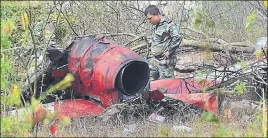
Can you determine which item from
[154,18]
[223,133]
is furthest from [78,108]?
[154,18]

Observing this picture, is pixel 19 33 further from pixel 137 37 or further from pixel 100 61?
pixel 137 37

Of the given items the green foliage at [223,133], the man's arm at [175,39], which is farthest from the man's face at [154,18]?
the green foliage at [223,133]

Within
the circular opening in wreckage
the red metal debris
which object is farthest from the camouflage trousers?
the red metal debris

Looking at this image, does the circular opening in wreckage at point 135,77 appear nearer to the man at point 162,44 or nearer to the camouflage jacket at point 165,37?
the man at point 162,44

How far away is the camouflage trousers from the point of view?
9516 millimetres

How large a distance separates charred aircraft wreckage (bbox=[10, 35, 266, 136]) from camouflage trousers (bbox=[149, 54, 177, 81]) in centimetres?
225

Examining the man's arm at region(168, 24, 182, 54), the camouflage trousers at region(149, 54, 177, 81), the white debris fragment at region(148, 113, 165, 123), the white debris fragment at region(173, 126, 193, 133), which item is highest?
the man's arm at region(168, 24, 182, 54)

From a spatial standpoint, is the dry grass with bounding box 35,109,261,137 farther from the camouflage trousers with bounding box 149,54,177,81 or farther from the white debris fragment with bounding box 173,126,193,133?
the camouflage trousers with bounding box 149,54,177,81

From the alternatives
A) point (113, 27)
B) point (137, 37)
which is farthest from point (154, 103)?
point (113, 27)

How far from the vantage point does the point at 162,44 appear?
984 centimetres

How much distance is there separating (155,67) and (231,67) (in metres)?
2.81

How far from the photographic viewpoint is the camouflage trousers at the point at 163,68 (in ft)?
31.2

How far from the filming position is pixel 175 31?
9594 mm

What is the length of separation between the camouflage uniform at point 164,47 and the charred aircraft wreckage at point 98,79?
7.53 ft
